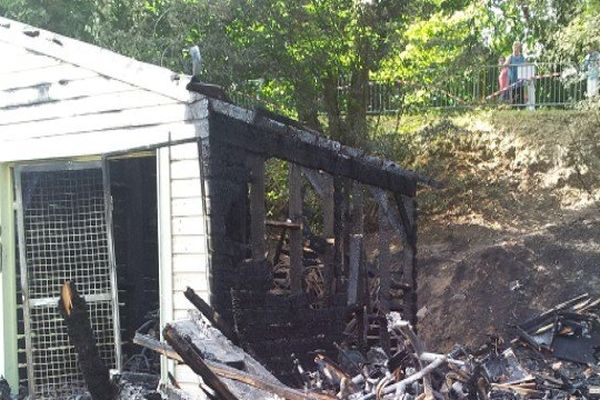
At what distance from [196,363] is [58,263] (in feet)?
12.7

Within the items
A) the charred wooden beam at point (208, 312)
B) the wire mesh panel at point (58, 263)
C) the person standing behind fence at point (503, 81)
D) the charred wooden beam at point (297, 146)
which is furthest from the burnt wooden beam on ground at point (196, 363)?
the person standing behind fence at point (503, 81)

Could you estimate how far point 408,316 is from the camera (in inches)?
408

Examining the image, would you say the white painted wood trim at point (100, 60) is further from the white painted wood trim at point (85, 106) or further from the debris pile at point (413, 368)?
the debris pile at point (413, 368)

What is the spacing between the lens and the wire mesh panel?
8.37 metres

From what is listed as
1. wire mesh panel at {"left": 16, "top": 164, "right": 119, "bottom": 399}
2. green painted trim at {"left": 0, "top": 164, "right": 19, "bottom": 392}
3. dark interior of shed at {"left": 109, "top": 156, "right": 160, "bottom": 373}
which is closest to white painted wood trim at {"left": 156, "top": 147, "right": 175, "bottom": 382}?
wire mesh panel at {"left": 16, "top": 164, "right": 119, "bottom": 399}

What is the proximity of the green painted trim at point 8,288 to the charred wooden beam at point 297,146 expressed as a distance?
2.80 meters

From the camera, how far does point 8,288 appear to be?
8.46 m

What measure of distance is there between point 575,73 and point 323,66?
4.78 meters

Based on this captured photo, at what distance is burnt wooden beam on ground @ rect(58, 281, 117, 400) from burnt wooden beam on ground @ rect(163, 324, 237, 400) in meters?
2.68

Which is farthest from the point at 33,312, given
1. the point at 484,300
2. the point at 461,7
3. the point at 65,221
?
the point at 461,7

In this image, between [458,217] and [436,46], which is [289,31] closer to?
[436,46]

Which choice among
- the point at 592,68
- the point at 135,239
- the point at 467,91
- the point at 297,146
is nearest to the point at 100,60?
the point at 297,146

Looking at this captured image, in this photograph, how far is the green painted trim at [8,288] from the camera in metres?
8.44

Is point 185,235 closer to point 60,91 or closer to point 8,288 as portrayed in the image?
point 60,91
